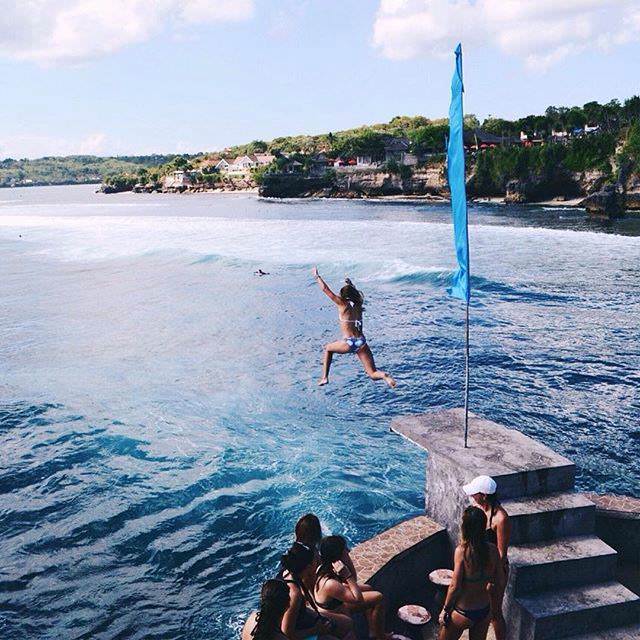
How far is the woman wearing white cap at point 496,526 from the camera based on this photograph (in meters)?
6.37

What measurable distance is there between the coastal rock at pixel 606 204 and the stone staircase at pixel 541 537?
72613mm

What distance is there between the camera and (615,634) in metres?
6.62

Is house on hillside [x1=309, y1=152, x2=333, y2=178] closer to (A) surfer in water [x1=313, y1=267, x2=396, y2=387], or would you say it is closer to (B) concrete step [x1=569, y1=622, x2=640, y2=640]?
(A) surfer in water [x1=313, y1=267, x2=396, y2=387]

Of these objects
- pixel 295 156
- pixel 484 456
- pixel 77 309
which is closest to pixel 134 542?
pixel 484 456

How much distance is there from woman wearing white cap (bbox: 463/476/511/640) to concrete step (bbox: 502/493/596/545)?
0.57 m

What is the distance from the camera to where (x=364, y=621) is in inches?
268

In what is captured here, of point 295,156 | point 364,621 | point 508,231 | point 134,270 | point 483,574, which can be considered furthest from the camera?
point 295,156

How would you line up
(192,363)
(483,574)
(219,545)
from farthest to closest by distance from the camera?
(192,363) → (219,545) → (483,574)

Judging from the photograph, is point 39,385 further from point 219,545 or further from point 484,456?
point 484,456

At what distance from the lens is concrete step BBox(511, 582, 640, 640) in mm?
6477

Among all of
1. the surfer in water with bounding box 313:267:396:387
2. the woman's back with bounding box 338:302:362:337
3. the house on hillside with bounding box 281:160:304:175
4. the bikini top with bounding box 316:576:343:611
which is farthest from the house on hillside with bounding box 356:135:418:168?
the bikini top with bounding box 316:576:343:611

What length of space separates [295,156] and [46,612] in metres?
167

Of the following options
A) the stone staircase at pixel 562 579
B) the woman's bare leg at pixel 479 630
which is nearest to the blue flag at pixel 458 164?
the stone staircase at pixel 562 579

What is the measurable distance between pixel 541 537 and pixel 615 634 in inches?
45.1
